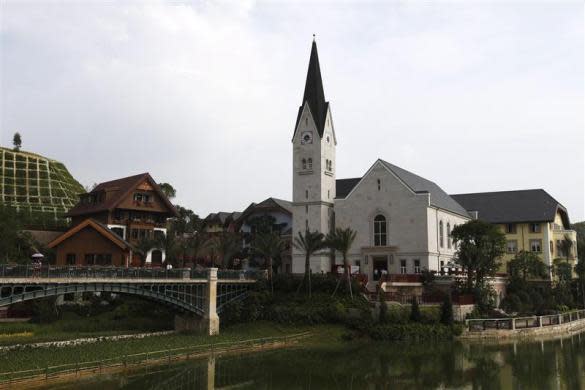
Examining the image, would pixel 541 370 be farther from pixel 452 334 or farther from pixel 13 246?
pixel 13 246

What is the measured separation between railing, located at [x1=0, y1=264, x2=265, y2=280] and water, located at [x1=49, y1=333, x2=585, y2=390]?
30.2 feet

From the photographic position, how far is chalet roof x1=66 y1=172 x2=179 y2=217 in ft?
221

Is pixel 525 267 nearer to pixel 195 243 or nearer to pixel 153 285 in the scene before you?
pixel 195 243

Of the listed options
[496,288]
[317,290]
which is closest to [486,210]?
[496,288]

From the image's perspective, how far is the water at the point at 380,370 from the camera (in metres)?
30.3

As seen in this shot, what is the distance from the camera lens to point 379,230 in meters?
64.6

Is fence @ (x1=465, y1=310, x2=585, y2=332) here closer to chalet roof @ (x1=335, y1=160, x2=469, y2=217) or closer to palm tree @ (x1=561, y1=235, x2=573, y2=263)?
chalet roof @ (x1=335, y1=160, x2=469, y2=217)

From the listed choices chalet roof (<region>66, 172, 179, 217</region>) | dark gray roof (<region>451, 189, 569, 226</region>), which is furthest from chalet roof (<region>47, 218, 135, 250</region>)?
dark gray roof (<region>451, 189, 569, 226</region>)

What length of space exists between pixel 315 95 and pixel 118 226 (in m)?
27.8

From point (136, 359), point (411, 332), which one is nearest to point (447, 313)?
point (411, 332)

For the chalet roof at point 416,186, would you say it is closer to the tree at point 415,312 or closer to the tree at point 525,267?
the tree at point 525,267

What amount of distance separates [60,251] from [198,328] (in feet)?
69.8

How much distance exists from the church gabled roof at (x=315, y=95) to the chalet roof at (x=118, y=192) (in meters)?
18.7

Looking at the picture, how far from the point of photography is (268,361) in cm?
3712
